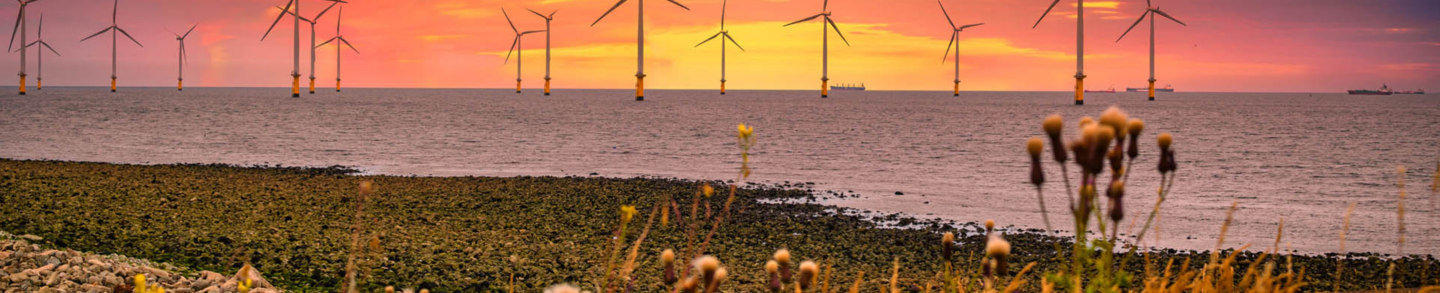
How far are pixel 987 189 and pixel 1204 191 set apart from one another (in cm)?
702

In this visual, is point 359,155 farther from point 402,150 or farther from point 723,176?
point 723,176

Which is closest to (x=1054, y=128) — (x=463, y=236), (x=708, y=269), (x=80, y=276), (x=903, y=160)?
(x=708, y=269)

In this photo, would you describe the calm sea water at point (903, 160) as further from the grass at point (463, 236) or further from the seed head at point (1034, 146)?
the seed head at point (1034, 146)

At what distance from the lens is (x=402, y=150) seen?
46500 millimetres

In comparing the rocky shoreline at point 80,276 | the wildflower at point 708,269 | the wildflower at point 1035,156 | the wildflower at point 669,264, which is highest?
the wildflower at point 1035,156

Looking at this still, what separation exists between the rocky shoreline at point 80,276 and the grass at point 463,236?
0.57 m

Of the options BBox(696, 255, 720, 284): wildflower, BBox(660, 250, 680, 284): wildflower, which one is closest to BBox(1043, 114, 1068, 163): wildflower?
BBox(696, 255, 720, 284): wildflower

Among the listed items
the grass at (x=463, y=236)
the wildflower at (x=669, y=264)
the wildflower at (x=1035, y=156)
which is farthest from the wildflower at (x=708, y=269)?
the grass at (x=463, y=236)

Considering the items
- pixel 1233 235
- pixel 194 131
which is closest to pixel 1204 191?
pixel 1233 235

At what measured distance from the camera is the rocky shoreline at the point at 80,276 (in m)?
8.30

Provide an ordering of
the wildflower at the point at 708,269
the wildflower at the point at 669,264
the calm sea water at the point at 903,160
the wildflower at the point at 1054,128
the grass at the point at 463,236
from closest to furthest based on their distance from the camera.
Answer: the wildflower at the point at 1054,128
the wildflower at the point at 708,269
the wildflower at the point at 669,264
the grass at the point at 463,236
the calm sea water at the point at 903,160

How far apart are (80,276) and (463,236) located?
251 inches

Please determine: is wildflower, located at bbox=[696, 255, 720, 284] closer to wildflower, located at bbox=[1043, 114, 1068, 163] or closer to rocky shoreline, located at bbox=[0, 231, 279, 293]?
wildflower, located at bbox=[1043, 114, 1068, 163]

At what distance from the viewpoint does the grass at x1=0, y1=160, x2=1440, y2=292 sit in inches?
443
